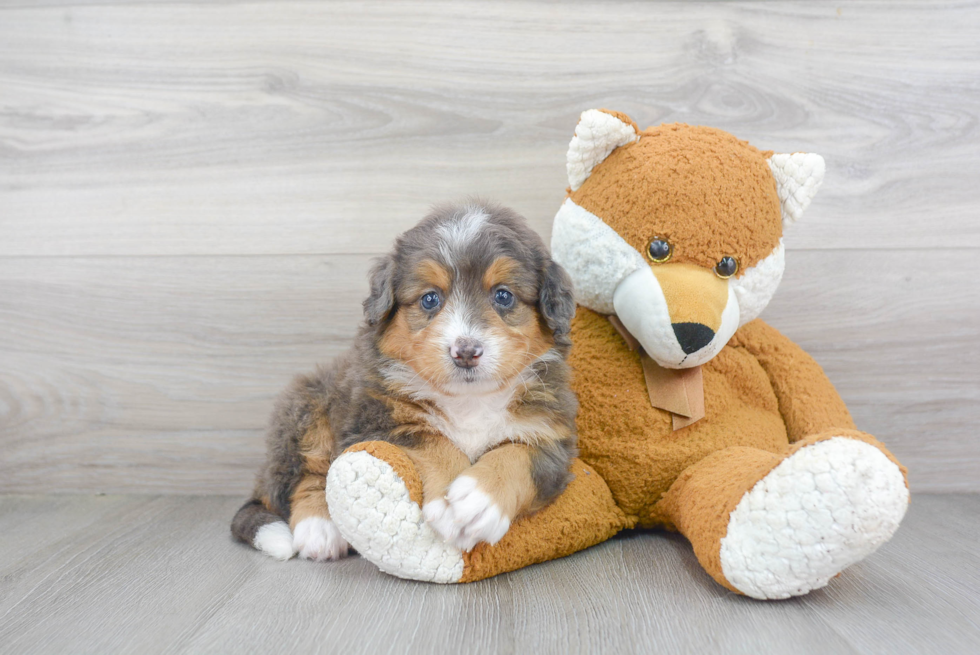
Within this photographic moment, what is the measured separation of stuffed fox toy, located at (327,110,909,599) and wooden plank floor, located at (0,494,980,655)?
83 millimetres

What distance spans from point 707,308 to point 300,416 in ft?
4.07

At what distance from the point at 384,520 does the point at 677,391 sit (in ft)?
3.02

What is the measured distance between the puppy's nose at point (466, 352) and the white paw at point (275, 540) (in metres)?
0.80

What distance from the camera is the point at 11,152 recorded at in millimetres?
2643

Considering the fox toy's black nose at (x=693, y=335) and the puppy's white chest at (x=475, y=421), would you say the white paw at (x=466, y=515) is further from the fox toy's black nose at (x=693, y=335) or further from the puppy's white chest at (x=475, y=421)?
the fox toy's black nose at (x=693, y=335)

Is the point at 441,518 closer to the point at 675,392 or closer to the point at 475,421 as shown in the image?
the point at 475,421

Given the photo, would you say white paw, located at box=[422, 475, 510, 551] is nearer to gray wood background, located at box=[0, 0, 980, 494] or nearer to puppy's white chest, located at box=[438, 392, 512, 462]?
puppy's white chest, located at box=[438, 392, 512, 462]

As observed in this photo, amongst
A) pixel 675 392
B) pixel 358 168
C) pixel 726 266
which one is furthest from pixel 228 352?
pixel 726 266

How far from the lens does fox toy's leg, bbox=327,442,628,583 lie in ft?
5.31

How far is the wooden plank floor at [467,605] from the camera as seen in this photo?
1428 millimetres

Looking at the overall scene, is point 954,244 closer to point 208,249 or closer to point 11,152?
point 208,249

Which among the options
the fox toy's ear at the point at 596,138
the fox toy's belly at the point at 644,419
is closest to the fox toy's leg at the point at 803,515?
the fox toy's belly at the point at 644,419

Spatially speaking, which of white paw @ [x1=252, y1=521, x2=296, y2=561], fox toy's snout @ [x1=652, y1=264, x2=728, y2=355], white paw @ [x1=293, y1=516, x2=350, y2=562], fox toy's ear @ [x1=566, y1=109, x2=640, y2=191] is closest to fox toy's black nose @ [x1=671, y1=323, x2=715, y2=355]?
fox toy's snout @ [x1=652, y1=264, x2=728, y2=355]

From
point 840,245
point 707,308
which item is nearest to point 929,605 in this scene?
point 707,308
